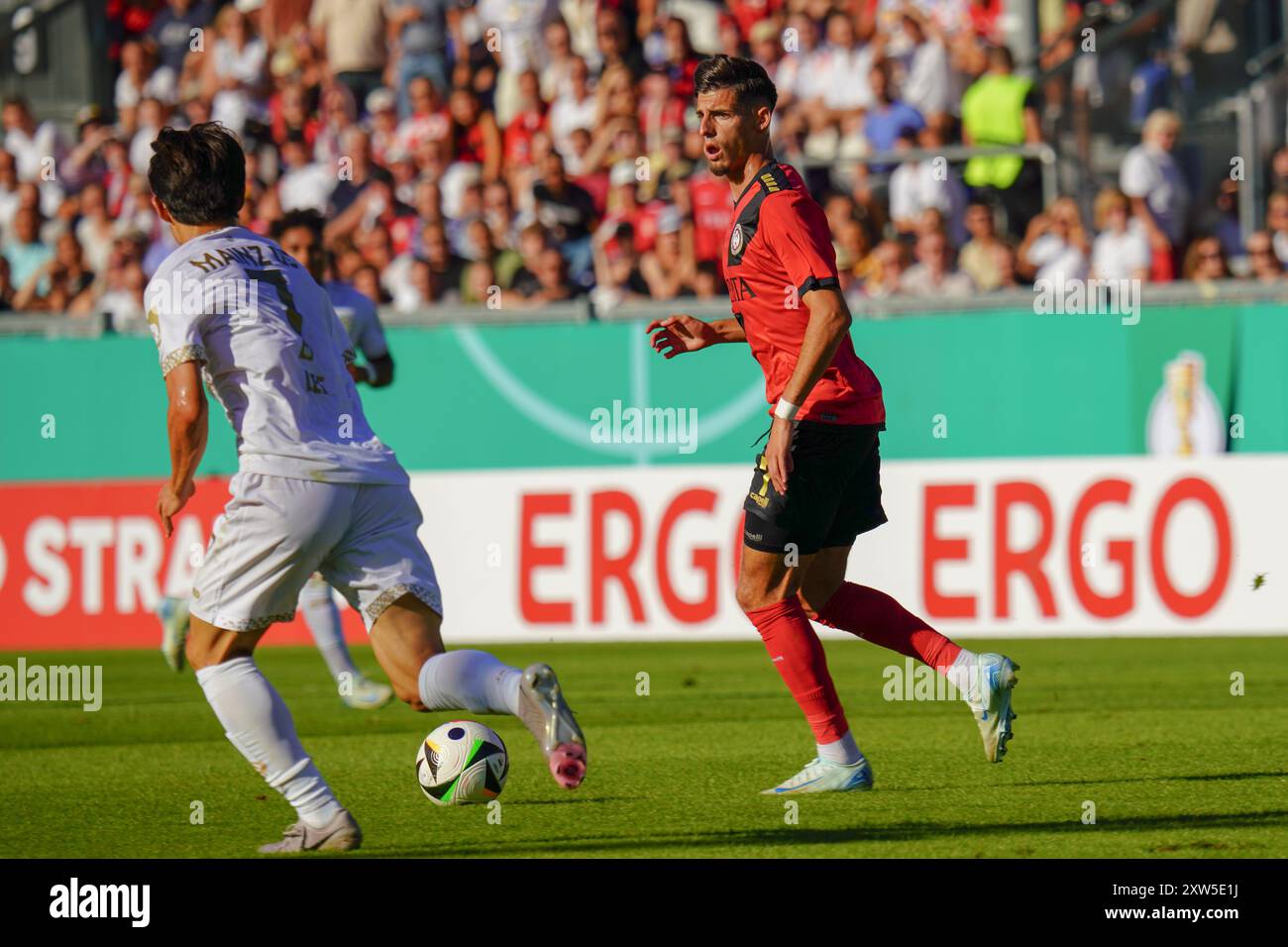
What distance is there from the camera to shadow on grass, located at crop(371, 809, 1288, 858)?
696 centimetres

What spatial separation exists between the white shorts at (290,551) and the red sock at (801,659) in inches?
61.4

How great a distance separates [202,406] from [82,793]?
2704mm

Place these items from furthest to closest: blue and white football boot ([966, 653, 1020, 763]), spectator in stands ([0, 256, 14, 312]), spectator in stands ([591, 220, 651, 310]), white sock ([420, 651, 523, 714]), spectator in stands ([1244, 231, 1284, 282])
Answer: spectator in stands ([0, 256, 14, 312]), spectator in stands ([591, 220, 651, 310]), spectator in stands ([1244, 231, 1284, 282]), blue and white football boot ([966, 653, 1020, 763]), white sock ([420, 651, 523, 714])

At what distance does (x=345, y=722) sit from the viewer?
37.1 ft

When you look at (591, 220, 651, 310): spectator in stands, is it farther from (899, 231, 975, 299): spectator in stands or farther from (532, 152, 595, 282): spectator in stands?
(899, 231, 975, 299): spectator in stands

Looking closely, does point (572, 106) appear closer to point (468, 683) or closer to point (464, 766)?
point (464, 766)

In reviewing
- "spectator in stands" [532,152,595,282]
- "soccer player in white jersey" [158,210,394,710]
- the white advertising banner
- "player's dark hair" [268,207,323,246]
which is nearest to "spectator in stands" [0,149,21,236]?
"spectator in stands" [532,152,595,282]

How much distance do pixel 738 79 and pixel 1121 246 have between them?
31.9 feet

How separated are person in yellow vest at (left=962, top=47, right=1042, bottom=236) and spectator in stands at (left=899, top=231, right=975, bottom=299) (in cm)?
102

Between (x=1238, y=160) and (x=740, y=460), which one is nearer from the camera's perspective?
(x=740, y=460)

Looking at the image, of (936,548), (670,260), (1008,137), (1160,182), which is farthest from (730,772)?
(1008,137)

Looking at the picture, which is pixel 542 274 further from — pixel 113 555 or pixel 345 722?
pixel 345 722

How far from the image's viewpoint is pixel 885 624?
8.24 meters

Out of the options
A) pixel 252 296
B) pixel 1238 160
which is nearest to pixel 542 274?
pixel 1238 160
